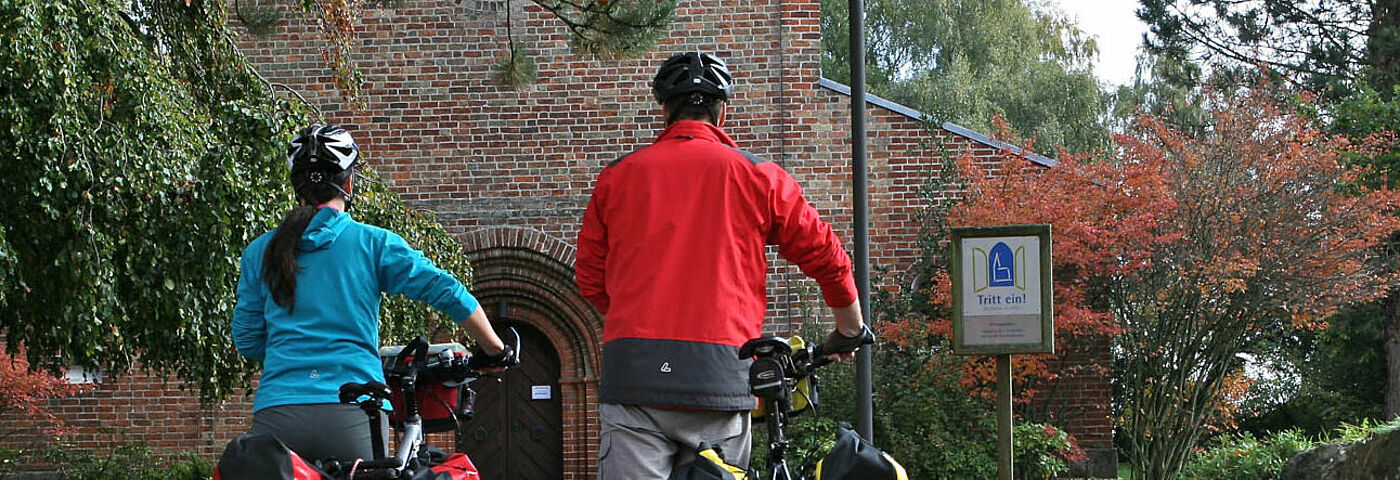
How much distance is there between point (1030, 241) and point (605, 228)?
624 centimetres

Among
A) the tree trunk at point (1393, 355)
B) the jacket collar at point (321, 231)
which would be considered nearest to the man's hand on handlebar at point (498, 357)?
the jacket collar at point (321, 231)

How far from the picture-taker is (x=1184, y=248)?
1574 centimetres

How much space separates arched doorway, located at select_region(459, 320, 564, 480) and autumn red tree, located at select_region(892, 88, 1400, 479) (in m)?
4.45

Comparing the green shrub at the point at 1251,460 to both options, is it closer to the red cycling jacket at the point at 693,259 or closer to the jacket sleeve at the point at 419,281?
the red cycling jacket at the point at 693,259

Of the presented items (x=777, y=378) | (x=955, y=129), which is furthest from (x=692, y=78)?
(x=955, y=129)

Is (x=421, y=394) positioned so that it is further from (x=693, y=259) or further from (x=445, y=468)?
(x=693, y=259)

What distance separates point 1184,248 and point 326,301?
1285 centimetres

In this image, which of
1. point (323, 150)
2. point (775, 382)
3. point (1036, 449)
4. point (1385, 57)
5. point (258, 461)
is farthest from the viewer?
point (1385, 57)

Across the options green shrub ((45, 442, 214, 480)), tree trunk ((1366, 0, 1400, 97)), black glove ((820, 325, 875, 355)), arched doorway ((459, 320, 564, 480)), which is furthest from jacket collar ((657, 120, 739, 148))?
tree trunk ((1366, 0, 1400, 97))

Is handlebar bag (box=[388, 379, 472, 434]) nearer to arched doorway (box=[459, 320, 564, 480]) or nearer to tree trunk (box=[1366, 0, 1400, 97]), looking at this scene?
arched doorway (box=[459, 320, 564, 480])

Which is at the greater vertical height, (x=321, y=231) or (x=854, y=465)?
(x=321, y=231)

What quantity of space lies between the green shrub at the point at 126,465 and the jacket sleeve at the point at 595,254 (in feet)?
43.3

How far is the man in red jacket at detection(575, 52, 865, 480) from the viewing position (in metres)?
3.89

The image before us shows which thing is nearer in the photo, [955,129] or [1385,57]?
[955,129]
